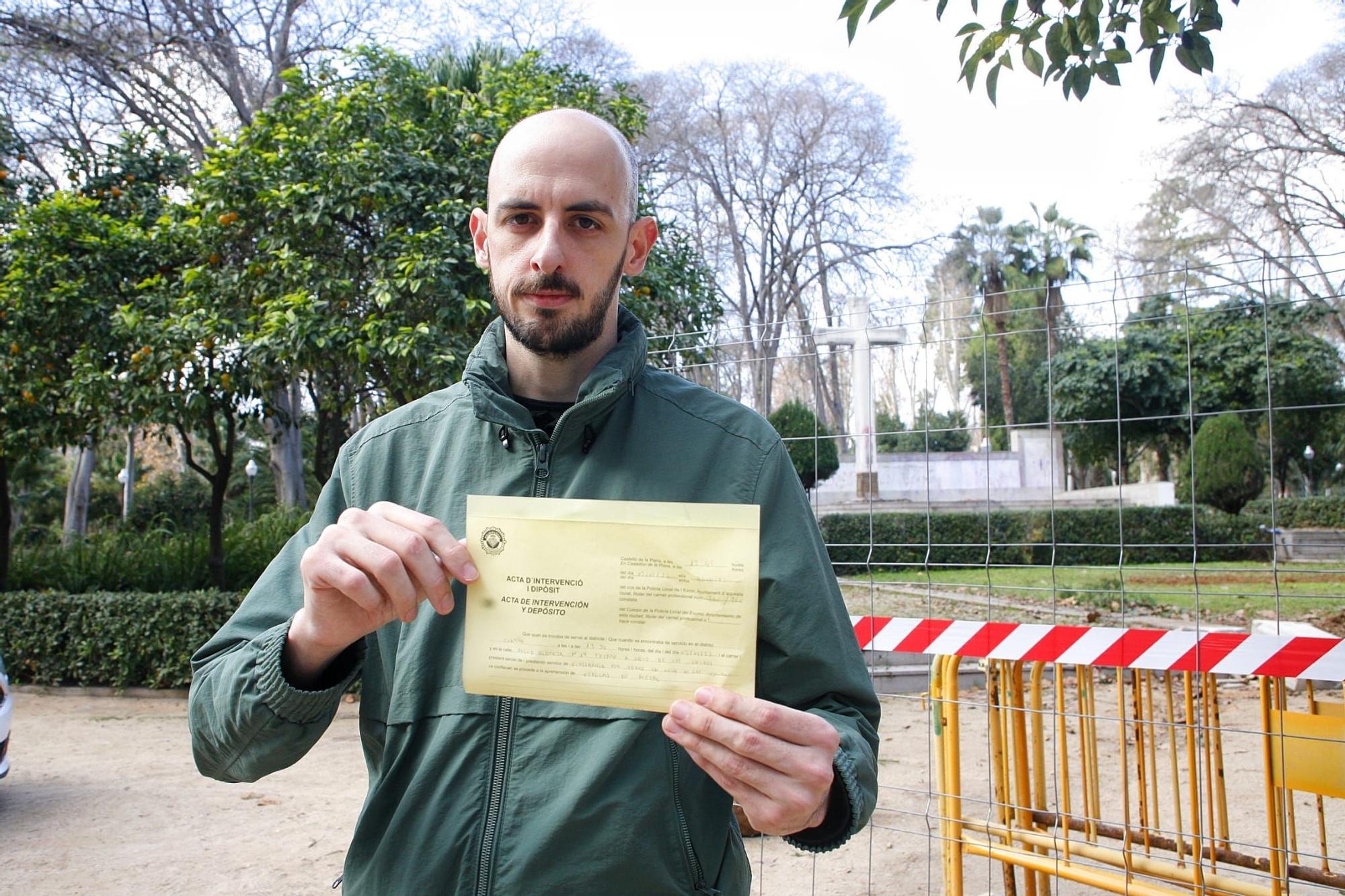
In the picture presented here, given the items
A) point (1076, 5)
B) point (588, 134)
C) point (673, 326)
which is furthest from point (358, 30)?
point (588, 134)

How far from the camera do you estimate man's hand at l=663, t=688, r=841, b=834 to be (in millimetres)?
1136

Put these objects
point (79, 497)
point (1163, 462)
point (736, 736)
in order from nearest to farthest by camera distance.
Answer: point (736, 736) < point (79, 497) < point (1163, 462)

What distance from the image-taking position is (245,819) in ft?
20.1

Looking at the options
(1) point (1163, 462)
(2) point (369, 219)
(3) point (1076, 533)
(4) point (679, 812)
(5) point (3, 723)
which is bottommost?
(5) point (3, 723)

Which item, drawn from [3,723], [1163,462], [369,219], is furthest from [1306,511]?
[3,723]

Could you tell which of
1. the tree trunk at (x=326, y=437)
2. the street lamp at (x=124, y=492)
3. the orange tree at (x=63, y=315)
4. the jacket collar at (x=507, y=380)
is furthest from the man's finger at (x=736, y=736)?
the street lamp at (x=124, y=492)

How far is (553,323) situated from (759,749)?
2.34ft

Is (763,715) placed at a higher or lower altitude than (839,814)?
higher

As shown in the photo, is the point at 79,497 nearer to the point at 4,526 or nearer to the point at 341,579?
the point at 4,526

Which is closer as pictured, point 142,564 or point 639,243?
point 639,243

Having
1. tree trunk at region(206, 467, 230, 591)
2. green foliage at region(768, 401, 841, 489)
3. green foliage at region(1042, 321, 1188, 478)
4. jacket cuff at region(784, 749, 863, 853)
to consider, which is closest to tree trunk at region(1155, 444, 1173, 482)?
green foliage at region(1042, 321, 1188, 478)

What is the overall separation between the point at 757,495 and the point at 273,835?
5.39 metres

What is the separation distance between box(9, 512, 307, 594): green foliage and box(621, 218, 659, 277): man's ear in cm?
1043

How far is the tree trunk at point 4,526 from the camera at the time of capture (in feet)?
37.9
